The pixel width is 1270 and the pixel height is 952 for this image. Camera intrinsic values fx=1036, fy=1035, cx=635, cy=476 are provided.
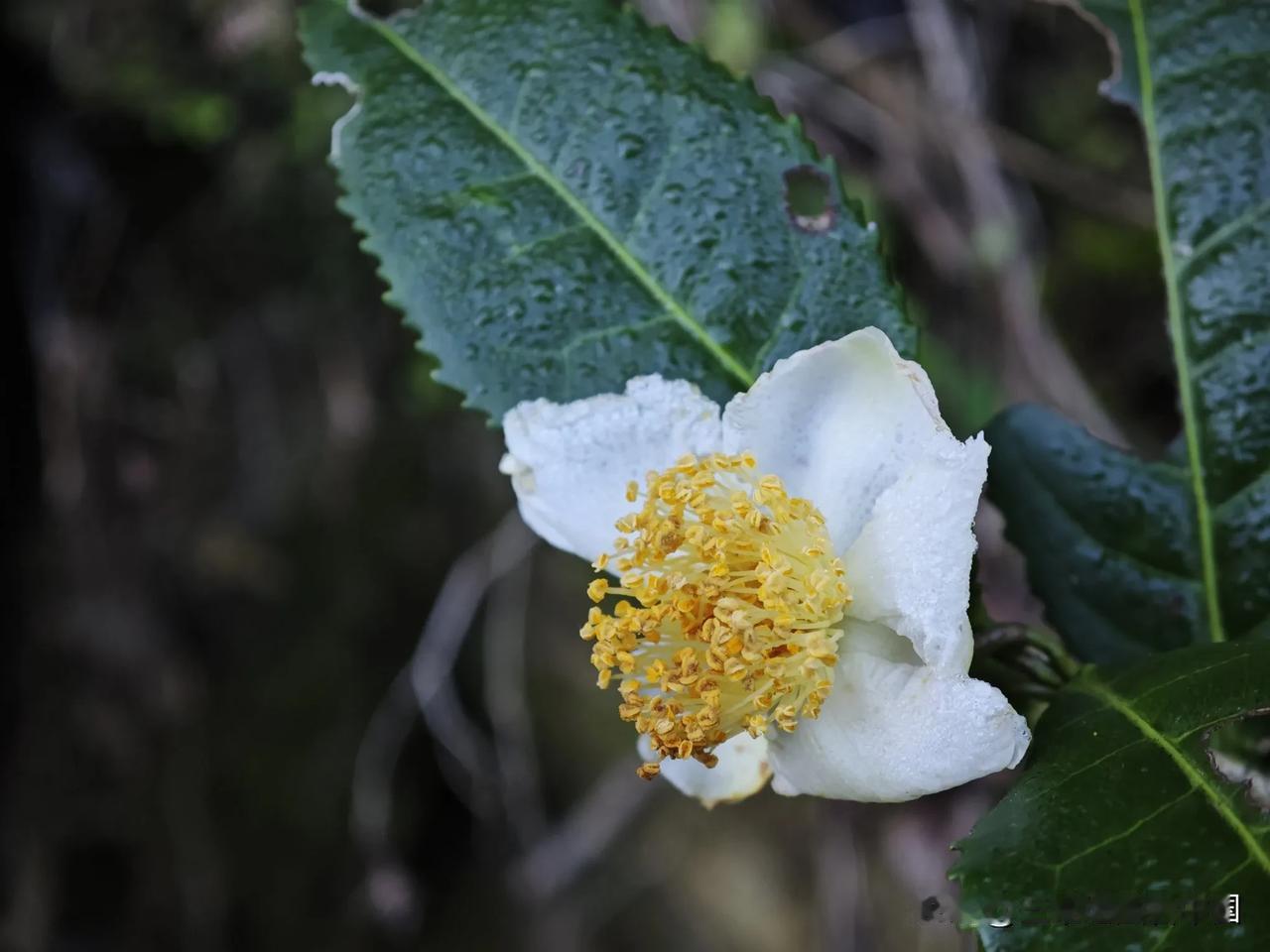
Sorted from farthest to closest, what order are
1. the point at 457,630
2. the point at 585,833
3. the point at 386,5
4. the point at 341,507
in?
the point at 341,507 < the point at 585,833 < the point at 457,630 < the point at 386,5

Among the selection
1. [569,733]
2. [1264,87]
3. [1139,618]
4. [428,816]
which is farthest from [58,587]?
[1264,87]

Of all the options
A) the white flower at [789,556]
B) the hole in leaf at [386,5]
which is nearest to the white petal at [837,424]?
the white flower at [789,556]

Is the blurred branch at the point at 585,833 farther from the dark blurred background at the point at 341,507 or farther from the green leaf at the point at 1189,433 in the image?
the green leaf at the point at 1189,433

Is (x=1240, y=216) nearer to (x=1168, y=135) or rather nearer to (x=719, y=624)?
(x=1168, y=135)

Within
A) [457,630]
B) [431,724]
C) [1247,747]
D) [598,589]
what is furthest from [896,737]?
[431,724]

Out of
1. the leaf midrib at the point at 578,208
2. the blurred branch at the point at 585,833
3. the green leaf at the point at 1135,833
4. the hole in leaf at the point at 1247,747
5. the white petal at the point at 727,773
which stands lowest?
the blurred branch at the point at 585,833

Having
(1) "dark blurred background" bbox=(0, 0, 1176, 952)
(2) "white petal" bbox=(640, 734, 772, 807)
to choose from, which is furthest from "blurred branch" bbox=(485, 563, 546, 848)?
(2) "white petal" bbox=(640, 734, 772, 807)

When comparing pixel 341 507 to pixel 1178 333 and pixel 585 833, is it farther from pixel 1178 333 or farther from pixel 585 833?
pixel 1178 333
